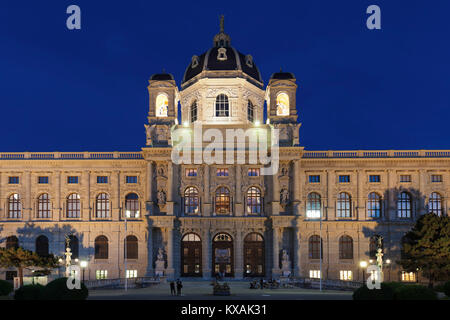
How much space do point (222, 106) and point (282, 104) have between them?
802 centimetres

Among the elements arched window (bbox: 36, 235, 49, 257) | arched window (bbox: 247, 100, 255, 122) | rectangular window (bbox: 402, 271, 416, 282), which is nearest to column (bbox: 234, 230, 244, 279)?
arched window (bbox: 247, 100, 255, 122)

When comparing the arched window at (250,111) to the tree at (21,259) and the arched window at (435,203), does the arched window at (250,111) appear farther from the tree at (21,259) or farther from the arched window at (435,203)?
the tree at (21,259)

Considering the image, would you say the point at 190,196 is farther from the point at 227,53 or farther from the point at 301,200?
the point at 227,53

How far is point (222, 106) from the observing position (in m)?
72.7

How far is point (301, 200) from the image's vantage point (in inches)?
2739

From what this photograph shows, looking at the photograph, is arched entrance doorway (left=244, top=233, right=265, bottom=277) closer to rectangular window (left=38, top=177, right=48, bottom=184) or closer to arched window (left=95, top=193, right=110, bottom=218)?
arched window (left=95, top=193, right=110, bottom=218)

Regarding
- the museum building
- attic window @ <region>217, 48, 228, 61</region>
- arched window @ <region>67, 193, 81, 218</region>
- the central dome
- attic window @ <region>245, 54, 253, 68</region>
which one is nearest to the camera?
the museum building

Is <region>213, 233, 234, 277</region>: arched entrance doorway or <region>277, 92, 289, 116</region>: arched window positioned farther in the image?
<region>277, 92, 289, 116</region>: arched window

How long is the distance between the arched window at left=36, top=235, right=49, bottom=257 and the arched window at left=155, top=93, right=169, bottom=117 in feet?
72.2

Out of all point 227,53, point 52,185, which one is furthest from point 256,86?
point 52,185

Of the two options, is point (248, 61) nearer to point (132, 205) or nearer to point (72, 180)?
point (132, 205)

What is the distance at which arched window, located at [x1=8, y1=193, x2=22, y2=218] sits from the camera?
71.1 m

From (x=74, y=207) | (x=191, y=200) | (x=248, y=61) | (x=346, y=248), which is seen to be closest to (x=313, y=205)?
(x=346, y=248)

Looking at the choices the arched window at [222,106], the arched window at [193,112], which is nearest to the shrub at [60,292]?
the arched window at [222,106]
